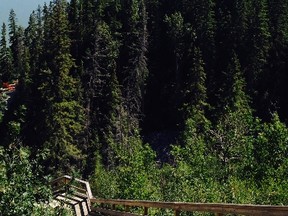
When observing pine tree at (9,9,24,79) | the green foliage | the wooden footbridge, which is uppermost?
pine tree at (9,9,24,79)

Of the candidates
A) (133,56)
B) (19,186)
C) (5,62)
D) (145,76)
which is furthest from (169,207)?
(5,62)

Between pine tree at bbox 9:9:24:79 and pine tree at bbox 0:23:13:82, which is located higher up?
pine tree at bbox 9:9:24:79

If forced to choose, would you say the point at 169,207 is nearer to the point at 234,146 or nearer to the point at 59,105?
the point at 234,146

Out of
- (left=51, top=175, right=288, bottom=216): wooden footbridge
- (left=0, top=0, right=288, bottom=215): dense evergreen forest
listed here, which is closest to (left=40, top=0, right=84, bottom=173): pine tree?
(left=0, top=0, right=288, bottom=215): dense evergreen forest

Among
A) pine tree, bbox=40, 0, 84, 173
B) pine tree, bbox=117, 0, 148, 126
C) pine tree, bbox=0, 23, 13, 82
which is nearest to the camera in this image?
pine tree, bbox=40, 0, 84, 173

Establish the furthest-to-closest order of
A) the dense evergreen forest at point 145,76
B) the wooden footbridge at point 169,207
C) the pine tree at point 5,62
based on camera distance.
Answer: the pine tree at point 5,62 → the dense evergreen forest at point 145,76 → the wooden footbridge at point 169,207

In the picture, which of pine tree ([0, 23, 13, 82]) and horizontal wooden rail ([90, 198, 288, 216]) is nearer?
horizontal wooden rail ([90, 198, 288, 216])

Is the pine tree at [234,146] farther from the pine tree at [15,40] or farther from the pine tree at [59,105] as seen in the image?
the pine tree at [15,40]

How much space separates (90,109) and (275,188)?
39.2 m

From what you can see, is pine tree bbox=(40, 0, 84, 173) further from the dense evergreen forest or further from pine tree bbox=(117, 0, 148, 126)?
pine tree bbox=(117, 0, 148, 126)

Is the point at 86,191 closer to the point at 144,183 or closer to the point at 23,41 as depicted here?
the point at 144,183

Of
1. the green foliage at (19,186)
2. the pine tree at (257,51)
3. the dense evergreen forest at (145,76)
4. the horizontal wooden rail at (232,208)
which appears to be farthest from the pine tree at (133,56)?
the green foliage at (19,186)

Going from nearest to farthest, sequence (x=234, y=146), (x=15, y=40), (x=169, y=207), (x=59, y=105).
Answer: (x=169, y=207), (x=234, y=146), (x=59, y=105), (x=15, y=40)

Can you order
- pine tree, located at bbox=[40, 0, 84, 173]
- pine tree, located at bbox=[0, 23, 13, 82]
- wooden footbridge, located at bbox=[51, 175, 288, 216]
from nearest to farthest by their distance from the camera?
wooden footbridge, located at bbox=[51, 175, 288, 216] < pine tree, located at bbox=[40, 0, 84, 173] < pine tree, located at bbox=[0, 23, 13, 82]
